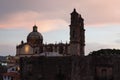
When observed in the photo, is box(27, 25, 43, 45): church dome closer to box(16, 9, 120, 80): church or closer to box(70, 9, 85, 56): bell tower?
box(70, 9, 85, 56): bell tower

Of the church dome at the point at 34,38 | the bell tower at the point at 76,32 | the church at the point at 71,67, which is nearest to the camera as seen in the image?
the church at the point at 71,67

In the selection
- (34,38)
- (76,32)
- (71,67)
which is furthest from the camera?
(34,38)

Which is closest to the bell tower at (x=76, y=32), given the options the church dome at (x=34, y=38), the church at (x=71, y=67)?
the church at (x=71, y=67)

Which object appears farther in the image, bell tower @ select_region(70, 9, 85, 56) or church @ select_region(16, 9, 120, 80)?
bell tower @ select_region(70, 9, 85, 56)

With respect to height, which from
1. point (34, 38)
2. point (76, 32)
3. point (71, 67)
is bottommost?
point (71, 67)

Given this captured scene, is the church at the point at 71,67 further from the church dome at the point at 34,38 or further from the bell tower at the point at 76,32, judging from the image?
the church dome at the point at 34,38

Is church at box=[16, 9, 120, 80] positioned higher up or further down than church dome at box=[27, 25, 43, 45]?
further down

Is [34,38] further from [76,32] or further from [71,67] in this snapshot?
[71,67]

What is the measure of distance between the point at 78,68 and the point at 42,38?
47.2 meters

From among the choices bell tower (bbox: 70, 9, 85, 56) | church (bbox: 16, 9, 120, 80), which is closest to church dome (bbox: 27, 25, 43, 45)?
bell tower (bbox: 70, 9, 85, 56)

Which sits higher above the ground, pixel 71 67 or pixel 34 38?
pixel 34 38

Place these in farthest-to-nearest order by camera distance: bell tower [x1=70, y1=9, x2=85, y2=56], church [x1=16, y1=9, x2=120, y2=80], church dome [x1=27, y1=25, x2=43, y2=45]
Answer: church dome [x1=27, y1=25, x2=43, y2=45], bell tower [x1=70, y1=9, x2=85, y2=56], church [x1=16, y1=9, x2=120, y2=80]

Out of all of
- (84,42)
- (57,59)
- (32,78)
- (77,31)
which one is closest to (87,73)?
(57,59)

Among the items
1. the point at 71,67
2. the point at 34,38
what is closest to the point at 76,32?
the point at 71,67
